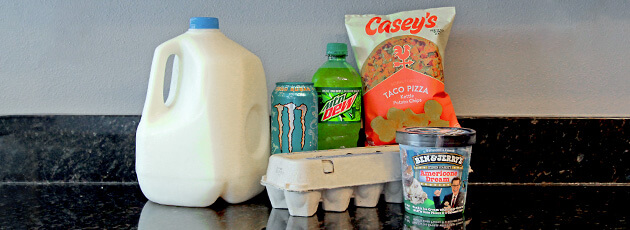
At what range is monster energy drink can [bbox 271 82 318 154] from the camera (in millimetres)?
1216

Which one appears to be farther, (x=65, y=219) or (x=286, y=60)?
(x=286, y=60)

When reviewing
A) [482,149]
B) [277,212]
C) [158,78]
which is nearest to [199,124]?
[158,78]

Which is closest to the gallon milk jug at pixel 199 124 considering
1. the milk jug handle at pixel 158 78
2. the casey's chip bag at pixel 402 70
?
the milk jug handle at pixel 158 78

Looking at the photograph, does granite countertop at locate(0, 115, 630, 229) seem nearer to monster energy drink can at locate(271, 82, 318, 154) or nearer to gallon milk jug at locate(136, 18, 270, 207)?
gallon milk jug at locate(136, 18, 270, 207)

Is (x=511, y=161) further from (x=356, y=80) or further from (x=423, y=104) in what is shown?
(x=356, y=80)

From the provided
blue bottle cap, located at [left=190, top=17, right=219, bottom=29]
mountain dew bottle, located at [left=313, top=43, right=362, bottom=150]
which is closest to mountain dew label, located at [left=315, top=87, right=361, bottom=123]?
mountain dew bottle, located at [left=313, top=43, right=362, bottom=150]

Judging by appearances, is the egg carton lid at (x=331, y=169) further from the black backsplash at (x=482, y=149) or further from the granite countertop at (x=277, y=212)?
the black backsplash at (x=482, y=149)

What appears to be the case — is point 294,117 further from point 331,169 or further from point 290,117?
point 331,169

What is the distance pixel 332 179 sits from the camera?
109 centimetres

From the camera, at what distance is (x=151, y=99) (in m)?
1.16

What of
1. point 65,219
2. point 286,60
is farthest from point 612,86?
point 65,219

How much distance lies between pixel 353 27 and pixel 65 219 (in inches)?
27.9

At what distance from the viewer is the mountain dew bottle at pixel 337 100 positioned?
1260mm

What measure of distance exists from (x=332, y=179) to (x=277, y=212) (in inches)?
5.3
